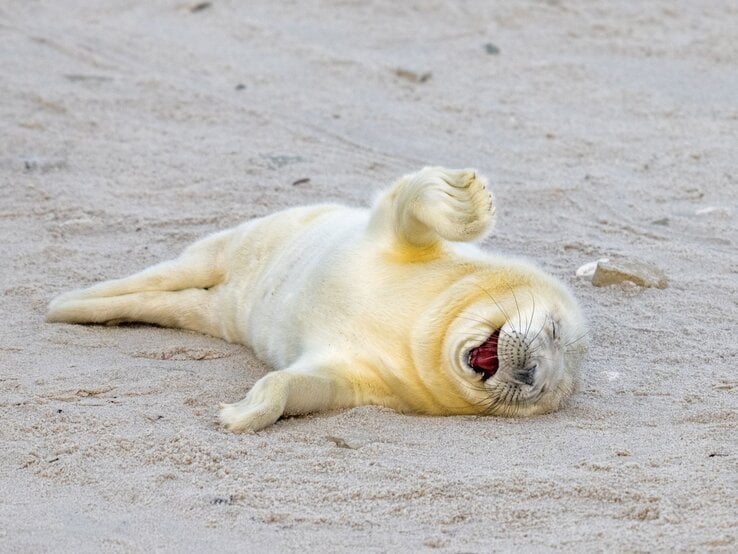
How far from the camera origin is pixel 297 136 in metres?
7.64

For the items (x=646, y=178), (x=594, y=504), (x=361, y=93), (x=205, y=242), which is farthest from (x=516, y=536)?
(x=361, y=93)

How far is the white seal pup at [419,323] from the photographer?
13.6 feet

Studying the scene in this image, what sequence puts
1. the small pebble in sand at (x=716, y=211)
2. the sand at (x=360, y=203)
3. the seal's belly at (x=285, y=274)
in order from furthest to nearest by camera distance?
the small pebble in sand at (x=716, y=211)
the seal's belly at (x=285, y=274)
the sand at (x=360, y=203)

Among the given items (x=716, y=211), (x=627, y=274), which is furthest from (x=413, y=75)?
(x=627, y=274)

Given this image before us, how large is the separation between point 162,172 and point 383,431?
137 inches

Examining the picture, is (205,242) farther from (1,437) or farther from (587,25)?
(587,25)

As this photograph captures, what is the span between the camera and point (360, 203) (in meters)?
6.60

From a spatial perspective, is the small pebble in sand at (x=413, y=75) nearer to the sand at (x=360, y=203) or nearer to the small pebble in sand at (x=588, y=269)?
the sand at (x=360, y=203)

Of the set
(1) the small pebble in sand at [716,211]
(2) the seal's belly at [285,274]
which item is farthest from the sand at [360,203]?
(2) the seal's belly at [285,274]

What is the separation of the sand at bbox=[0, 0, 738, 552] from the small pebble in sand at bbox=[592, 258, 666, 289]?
1.6 inches

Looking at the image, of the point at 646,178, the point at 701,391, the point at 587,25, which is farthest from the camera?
the point at 587,25

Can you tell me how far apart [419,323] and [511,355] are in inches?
13.9

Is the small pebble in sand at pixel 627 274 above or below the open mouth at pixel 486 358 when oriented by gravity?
below

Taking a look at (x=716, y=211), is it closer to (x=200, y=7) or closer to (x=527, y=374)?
(x=527, y=374)
